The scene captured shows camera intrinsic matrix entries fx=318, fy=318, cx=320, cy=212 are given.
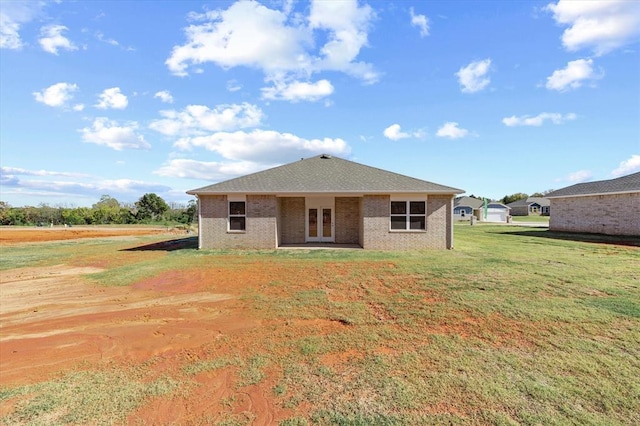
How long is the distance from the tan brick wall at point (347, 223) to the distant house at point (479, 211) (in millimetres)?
39375

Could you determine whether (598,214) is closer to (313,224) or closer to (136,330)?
(313,224)

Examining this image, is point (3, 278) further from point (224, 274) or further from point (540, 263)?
point (540, 263)

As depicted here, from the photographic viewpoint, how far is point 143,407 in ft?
11.5

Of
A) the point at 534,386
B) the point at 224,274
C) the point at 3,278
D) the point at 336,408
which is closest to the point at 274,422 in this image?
the point at 336,408

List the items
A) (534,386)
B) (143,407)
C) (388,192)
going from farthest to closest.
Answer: (388,192) < (534,386) < (143,407)

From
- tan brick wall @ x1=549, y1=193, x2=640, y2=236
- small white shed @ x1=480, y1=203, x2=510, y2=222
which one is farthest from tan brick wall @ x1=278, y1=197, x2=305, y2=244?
small white shed @ x1=480, y1=203, x2=510, y2=222

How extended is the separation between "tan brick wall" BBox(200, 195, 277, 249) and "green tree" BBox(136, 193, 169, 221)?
3684 cm

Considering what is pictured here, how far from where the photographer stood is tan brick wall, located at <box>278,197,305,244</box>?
683 inches

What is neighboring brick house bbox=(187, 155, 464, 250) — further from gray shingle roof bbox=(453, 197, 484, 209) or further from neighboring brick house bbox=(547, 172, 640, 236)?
gray shingle roof bbox=(453, 197, 484, 209)

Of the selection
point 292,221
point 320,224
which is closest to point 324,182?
point 320,224

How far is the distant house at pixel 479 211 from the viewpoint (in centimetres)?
5453

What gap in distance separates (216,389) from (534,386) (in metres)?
3.76

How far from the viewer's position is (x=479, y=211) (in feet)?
186

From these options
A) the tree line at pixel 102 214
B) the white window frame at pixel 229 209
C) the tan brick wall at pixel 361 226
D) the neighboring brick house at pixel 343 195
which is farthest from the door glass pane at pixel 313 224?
the tree line at pixel 102 214
